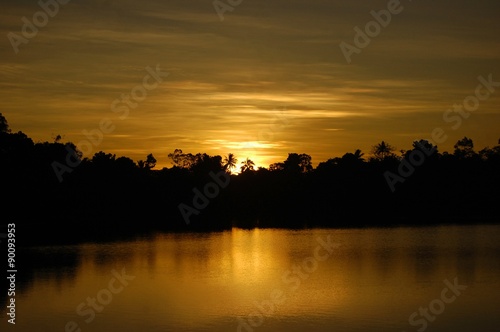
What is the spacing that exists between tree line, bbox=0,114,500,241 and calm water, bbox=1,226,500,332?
62.5 feet

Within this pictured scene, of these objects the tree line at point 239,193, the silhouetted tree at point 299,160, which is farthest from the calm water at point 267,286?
the silhouetted tree at point 299,160

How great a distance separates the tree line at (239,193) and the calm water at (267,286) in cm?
1904

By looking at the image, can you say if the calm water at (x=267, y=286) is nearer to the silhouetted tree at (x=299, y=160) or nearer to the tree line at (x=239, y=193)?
the tree line at (x=239, y=193)

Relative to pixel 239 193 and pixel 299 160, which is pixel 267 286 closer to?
pixel 239 193

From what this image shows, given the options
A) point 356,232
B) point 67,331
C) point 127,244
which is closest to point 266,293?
point 67,331

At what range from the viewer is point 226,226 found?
213ft

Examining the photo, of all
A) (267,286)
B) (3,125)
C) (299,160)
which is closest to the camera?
(267,286)

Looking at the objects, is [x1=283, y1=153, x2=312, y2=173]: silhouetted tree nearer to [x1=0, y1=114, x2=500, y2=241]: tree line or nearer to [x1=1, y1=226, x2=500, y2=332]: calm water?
[x1=0, y1=114, x2=500, y2=241]: tree line

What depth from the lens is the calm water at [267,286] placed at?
70.3 feet

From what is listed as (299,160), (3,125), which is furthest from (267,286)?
(299,160)

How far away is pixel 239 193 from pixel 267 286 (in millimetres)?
58936

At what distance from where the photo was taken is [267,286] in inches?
1087

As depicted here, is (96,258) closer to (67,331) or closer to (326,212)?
(67,331)

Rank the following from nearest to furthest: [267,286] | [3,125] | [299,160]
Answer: [267,286]
[3,125]
[299,160]
